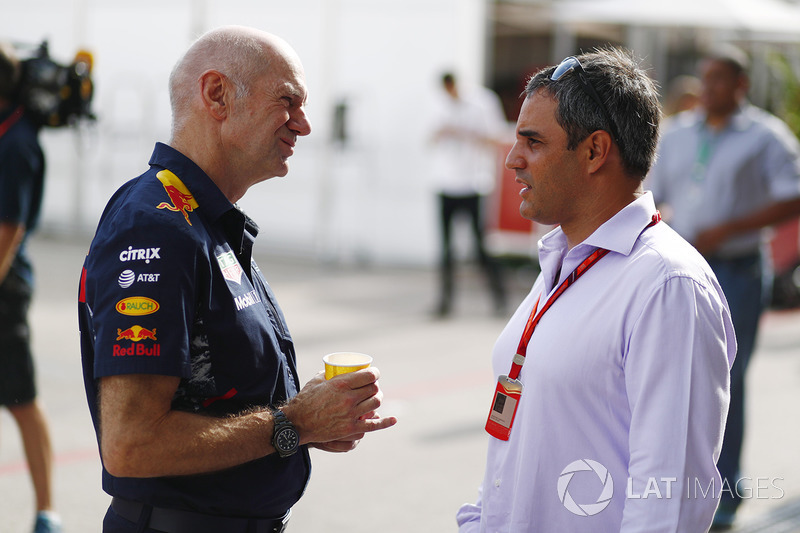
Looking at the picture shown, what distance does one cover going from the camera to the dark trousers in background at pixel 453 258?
9.71m

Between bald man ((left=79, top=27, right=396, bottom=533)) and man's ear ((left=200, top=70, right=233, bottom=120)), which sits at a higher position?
man's ear ((left=200, top=70, right=233, bottom=120))

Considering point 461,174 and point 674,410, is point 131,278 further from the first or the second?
point 461,174

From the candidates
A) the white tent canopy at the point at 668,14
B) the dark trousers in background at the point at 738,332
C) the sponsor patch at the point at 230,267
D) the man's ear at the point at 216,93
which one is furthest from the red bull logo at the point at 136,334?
the white tent canopy at the point at 668,14

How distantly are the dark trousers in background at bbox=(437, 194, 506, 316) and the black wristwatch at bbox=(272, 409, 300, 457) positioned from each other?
7.62 m

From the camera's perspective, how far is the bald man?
75.1 inches

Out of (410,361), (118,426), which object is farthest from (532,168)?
(410,361)

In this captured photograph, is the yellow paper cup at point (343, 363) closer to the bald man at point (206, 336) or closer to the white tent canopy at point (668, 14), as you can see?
the bald man at point (206, 336)

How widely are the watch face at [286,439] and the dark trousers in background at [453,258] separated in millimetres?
7623

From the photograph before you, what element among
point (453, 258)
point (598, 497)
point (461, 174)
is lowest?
point (453, 258)

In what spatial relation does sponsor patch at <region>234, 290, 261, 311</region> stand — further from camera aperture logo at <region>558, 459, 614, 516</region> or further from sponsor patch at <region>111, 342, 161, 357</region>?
camera aperture logo at <region>558, 459, 614, 516</region>

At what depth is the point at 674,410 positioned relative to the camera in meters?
1.90

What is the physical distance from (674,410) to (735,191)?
3159 mm

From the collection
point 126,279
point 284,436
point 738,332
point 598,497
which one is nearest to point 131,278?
point 126,279

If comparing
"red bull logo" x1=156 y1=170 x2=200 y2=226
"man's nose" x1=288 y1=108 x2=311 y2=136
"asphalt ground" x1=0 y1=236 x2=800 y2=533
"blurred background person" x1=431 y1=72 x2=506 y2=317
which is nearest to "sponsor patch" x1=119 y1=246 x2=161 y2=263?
"red bull logo" x1=156 y1=170 x2=200 y2=226
